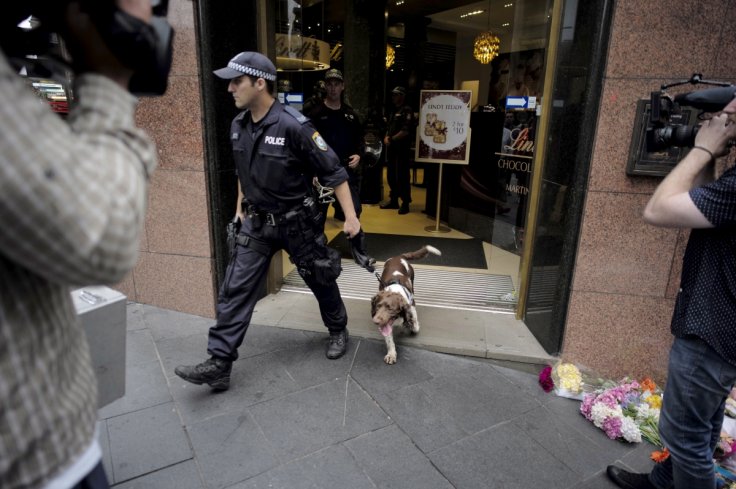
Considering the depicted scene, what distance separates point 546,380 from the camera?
3.47m

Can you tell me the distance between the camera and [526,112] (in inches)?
211

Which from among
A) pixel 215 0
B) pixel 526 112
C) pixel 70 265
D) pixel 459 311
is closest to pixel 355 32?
pixel 526 112

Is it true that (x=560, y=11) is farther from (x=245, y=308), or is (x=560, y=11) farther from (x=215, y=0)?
(x=245, y=308)

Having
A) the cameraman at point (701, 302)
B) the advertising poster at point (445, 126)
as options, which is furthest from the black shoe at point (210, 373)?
the advertising poster at point (445, 126)

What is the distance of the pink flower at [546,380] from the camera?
347cm

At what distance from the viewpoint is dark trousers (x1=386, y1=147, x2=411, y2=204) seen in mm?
8688

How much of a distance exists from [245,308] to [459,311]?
85.2 inches

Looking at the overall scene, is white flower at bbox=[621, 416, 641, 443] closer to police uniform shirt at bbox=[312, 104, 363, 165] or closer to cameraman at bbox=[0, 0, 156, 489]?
cameraman at bbox=[0, 0, 156, 489]

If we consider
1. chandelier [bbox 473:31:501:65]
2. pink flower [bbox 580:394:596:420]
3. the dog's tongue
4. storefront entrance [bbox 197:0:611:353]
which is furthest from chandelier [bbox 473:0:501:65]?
pink flower [bbox 580:394:596:420]

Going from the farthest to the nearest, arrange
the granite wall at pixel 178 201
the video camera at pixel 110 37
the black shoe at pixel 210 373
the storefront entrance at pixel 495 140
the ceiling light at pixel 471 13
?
1. the ceiling light at pixel 471 13
2. the granite wall at pixel 178 201
3. the storefront entrance at pixel 495 140
4. the black shoe at pixel 210 373
5. the video camera at pixel 110 37

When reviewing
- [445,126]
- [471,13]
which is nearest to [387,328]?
[445,126]

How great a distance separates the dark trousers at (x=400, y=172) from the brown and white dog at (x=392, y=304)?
190 inches

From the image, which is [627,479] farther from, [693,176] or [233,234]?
[233,234]

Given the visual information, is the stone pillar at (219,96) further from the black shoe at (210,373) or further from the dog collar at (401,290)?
the dog collar at (401,290)
